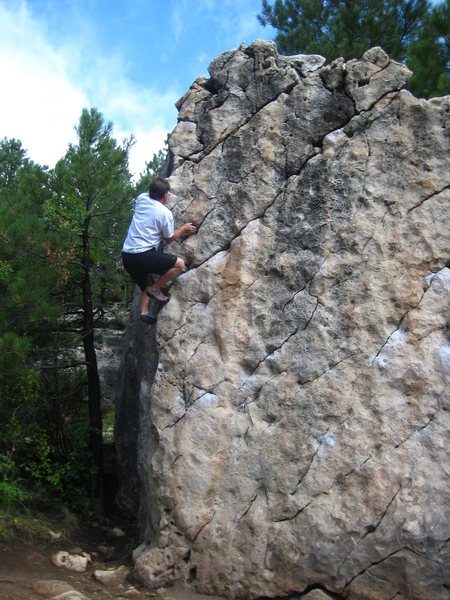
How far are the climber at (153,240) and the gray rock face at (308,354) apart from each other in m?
0.16

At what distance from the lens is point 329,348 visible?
211 inches

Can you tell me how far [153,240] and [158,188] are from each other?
1.65 ft

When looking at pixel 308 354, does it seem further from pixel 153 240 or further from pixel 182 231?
pixel 153 240

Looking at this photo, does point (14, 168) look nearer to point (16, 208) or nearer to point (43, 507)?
point (16, 208)

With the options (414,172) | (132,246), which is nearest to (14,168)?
(132,246)

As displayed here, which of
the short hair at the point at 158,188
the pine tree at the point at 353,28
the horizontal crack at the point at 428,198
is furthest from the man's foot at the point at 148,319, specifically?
the pine tree at the point at 353,28

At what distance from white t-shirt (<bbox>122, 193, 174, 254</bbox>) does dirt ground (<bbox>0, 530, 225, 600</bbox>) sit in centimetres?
302

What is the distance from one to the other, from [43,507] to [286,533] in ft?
10.9

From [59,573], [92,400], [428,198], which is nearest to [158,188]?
[428,198]

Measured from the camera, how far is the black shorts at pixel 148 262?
582cm

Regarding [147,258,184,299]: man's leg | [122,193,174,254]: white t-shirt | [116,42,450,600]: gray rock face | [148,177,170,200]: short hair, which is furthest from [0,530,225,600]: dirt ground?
[148,177,170,200]: short hair

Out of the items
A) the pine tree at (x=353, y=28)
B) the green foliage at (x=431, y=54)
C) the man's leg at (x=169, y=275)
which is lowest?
the man's leg at (x=169, y=275)

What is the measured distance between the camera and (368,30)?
1066cm

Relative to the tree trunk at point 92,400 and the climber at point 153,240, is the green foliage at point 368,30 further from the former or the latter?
the tree trunk at point 92,400
